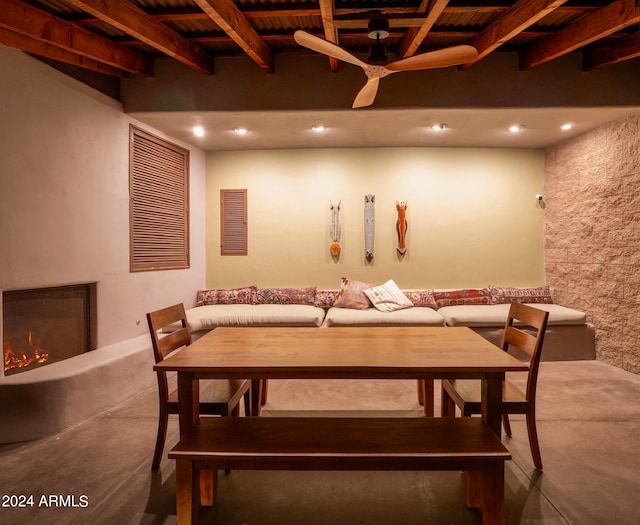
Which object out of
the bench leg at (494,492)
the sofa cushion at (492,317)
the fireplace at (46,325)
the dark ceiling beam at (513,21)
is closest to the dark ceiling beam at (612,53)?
the dark ceiling beam at (513,21)

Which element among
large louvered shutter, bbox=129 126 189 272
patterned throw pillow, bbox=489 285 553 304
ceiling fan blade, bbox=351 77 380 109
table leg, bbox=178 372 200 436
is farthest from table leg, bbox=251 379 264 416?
patterned throw pillow, bbox=489 285 553 304

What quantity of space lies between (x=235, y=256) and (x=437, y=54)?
148 inches

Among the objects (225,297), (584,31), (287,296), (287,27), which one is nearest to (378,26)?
(287,27)

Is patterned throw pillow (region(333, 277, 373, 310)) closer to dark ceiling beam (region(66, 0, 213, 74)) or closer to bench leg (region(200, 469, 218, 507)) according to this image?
dark ceiling beam (region(66, 0, 213, 74))

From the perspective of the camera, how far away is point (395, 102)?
3609 mm

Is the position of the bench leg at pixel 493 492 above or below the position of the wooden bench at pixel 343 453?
below

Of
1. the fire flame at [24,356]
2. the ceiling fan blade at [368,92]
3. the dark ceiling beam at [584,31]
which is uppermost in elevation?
the dark ceiling beam at [584,31]

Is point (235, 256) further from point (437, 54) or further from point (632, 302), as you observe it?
point (632, 302)

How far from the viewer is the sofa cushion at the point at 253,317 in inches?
164

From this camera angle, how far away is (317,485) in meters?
2.09

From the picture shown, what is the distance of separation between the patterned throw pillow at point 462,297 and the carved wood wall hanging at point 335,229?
56.7 inches

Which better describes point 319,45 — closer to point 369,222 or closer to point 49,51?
point 49,51

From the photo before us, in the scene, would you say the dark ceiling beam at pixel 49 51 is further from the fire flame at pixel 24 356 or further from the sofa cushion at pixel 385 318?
the sofa cushion at pixel 385 318

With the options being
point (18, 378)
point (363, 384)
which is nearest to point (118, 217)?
point (18, 378)
